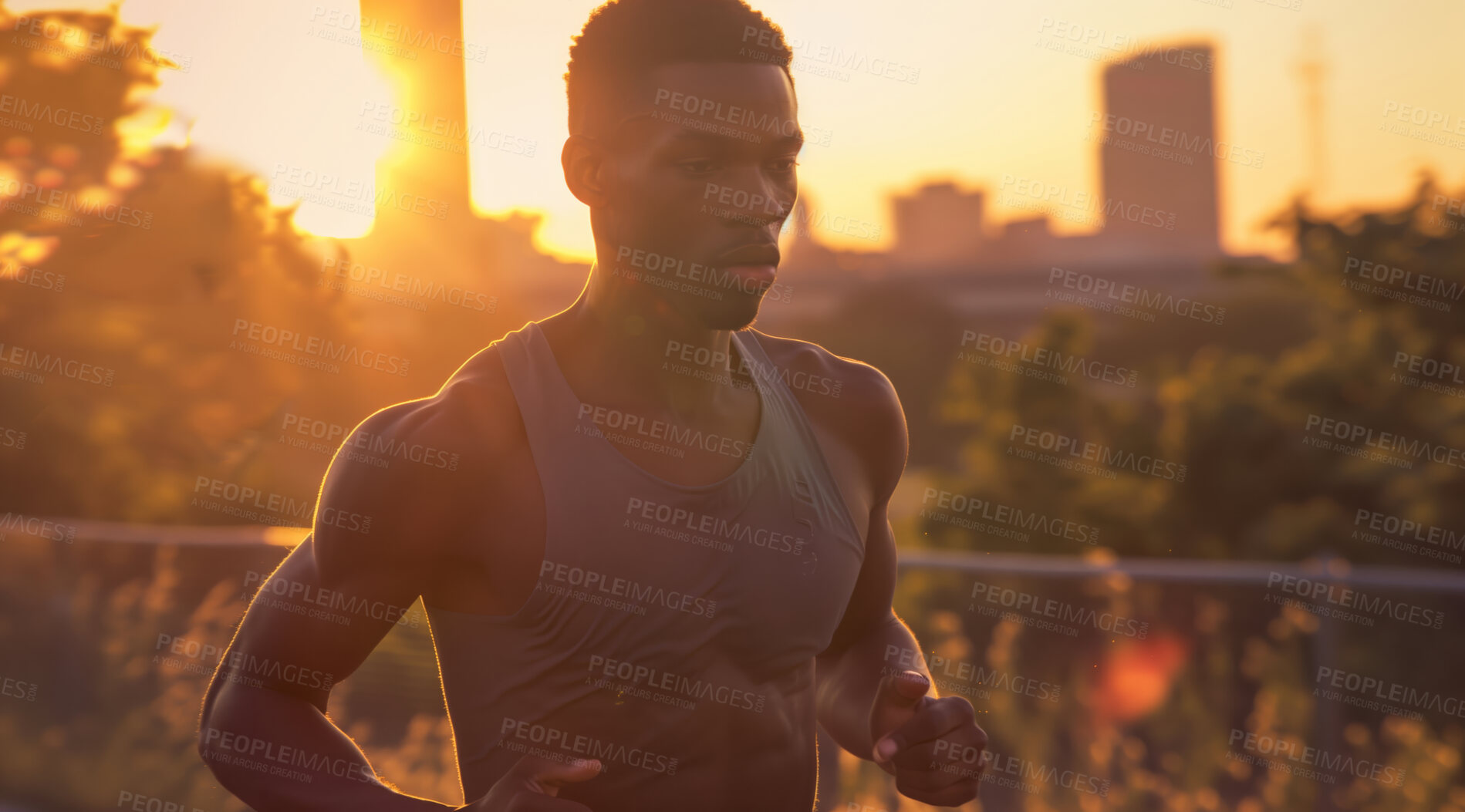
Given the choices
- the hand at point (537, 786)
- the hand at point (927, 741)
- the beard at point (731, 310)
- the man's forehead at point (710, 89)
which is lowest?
the hand at point (927, 741)

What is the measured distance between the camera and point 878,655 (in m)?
2.67

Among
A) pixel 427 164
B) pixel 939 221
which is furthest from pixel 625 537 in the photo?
pixel 939 221

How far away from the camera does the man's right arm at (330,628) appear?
1981 mm

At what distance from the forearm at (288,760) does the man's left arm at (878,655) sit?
2.83ft

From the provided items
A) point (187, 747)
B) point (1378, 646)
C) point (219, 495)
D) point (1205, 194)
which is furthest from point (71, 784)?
point (1205, 194)

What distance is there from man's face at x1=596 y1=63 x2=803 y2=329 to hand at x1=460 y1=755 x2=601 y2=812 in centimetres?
83

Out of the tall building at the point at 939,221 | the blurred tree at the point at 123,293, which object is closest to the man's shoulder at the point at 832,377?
the blurred tree at the point at 123,293

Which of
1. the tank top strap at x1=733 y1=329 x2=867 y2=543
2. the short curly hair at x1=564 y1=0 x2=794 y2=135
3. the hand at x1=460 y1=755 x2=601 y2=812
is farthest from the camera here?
the tank top strap at x1=733 y1=329 x2=867 y2=543

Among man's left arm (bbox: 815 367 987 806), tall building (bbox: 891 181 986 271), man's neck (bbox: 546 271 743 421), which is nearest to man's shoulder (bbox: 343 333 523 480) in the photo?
man's neck (bbox: 546 271 743 421)

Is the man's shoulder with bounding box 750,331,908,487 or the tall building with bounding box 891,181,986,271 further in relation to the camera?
the tall building with bounding box 891,181,986,271

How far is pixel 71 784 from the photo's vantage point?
748cm

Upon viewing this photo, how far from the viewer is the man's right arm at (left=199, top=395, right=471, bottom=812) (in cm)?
198

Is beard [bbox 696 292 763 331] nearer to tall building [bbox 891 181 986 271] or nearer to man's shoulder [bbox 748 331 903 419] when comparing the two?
man's shoulder [bbox 748 331 903 419]

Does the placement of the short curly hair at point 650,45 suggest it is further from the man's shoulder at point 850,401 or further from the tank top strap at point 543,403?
the man's shoulder at point 850,401
